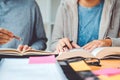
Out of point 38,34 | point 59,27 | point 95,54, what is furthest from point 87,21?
point 95,54

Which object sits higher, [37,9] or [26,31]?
[37,9]

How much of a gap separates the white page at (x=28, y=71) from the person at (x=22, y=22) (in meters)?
0.72

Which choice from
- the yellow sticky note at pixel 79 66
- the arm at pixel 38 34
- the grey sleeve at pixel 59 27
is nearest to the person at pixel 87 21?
the grey sleeve at pixel 59 27

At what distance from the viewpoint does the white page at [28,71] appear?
68 cm

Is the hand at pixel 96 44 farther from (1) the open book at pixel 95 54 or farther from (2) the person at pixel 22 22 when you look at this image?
(2) the person at pixel 22 22

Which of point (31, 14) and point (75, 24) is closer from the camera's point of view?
point (75, 24)

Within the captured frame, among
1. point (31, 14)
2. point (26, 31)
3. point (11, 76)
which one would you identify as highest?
point (31, 14)

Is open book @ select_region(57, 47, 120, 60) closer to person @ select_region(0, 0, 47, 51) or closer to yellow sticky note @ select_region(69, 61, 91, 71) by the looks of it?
yellow sticky note @ select_region(69, 61, 91, 71)

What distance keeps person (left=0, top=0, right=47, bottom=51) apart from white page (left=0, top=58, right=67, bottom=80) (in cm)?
72

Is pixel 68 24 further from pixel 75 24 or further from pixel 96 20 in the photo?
pixel 96 20

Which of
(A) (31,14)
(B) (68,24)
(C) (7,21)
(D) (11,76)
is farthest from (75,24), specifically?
(D) (11,76)

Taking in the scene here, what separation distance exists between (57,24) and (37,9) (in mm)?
249

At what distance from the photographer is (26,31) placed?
1.65 meters

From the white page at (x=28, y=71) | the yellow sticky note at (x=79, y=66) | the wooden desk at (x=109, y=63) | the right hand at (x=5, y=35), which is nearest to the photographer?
the white page at (x=28, y=71)
